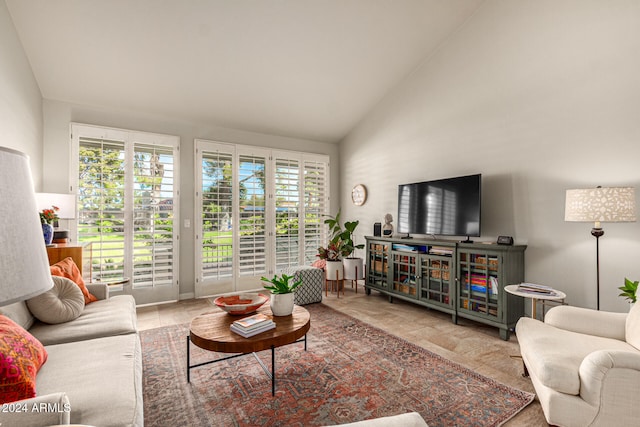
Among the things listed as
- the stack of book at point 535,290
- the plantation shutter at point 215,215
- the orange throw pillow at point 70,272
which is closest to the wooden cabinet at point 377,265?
the stack of book at point 535,290

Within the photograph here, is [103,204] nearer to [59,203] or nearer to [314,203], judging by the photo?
[59,203]

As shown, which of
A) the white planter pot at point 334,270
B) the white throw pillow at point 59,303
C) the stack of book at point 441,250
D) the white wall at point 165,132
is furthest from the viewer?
the white planter pot at point 334,270

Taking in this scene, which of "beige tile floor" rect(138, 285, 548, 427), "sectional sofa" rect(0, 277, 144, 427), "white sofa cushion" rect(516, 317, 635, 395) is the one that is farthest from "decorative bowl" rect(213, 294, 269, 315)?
"white sofa cushion" rect(516, 317, 635, 395)

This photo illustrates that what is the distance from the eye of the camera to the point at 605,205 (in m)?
2.24

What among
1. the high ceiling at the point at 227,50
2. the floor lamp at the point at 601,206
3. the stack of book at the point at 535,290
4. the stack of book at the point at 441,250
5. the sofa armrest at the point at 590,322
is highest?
the high ceiling at the point at 227,50

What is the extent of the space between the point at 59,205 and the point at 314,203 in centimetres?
341

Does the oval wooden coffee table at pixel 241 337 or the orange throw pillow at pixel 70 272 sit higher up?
the orange throw pillow at pixel 70 272

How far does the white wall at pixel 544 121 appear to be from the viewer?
2508 mm

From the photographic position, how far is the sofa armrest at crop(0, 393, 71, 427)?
0.98 meters

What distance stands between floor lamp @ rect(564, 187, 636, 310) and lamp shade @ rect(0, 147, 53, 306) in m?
3.02

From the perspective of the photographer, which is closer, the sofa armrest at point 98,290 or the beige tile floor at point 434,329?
the beige tile floor at point 434,329

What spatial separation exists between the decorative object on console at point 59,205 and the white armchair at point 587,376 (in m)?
3.87

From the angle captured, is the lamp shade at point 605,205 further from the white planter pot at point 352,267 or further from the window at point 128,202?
the window at point 128,202

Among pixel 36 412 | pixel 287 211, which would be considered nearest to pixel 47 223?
pixel 36 412
